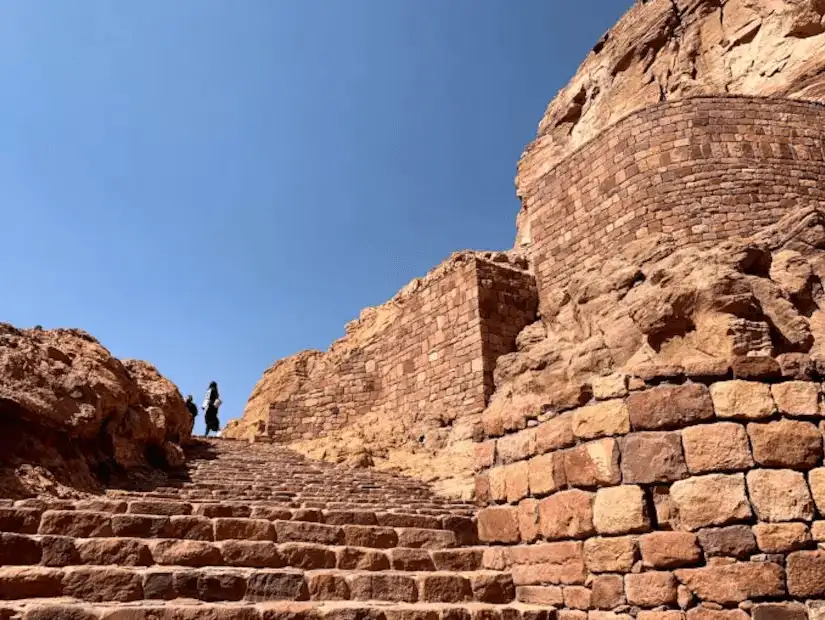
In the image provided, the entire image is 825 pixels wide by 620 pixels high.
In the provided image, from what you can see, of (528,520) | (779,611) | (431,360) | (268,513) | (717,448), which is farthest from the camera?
(431,360)

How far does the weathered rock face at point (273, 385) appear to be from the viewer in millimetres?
19961

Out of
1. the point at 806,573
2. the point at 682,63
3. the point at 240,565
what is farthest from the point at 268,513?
the point at 682,63

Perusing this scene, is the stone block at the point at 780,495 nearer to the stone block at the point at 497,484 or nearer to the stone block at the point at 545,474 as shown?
the stone block at the point at 545,474

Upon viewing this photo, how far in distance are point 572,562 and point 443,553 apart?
1188 millimetres

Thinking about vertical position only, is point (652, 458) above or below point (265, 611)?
above

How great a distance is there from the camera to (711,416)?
4.14 m

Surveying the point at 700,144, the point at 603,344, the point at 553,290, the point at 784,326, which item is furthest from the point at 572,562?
the point at 700,144

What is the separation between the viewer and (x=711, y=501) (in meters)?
3.92

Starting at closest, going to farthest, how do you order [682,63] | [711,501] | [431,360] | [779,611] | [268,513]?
1. [779,611]
2. [711,501]
3. [268,513]
4. [431,360]
5. [682,63]

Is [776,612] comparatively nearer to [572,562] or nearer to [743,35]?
[572,562]

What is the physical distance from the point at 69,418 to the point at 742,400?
22.0 feet

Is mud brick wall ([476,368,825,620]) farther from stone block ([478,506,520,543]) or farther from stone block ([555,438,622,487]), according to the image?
stone block ([478,506,520,543])

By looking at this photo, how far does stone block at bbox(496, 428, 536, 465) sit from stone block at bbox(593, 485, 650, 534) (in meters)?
0.78

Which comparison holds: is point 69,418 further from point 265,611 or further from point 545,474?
point 545,474
